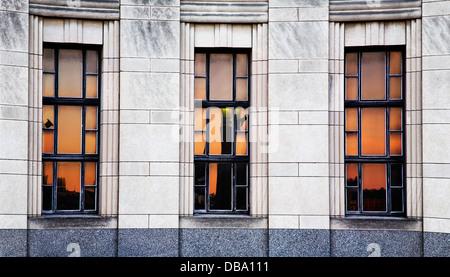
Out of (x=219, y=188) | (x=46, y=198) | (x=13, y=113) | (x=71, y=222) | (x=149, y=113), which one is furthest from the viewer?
(x=219, y=188)

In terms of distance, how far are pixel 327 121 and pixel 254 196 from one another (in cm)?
216

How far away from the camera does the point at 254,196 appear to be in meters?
10.5

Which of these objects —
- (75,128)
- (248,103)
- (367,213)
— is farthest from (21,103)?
→ (367,213)

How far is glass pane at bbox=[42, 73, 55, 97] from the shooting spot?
10.5 metres

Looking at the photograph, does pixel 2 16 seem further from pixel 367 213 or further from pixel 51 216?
pixel 367 213

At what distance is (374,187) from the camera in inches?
418

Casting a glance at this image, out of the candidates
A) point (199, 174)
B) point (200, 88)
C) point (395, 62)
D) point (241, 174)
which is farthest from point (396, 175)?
point (200, 88)

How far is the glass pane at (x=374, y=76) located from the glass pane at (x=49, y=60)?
6526 millimetres

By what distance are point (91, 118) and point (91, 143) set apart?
527 millimetres

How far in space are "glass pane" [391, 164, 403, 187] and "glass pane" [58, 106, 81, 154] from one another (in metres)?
6.59

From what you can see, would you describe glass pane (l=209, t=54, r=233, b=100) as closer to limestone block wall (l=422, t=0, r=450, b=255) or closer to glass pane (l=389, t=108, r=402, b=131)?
glass pane (l=389, t=108, r=402, b=131)

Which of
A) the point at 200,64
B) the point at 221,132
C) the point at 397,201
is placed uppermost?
the point at 200,64

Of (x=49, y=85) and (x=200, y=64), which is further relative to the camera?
(x=200, y=64)

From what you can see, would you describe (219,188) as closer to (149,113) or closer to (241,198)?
(241,198)
